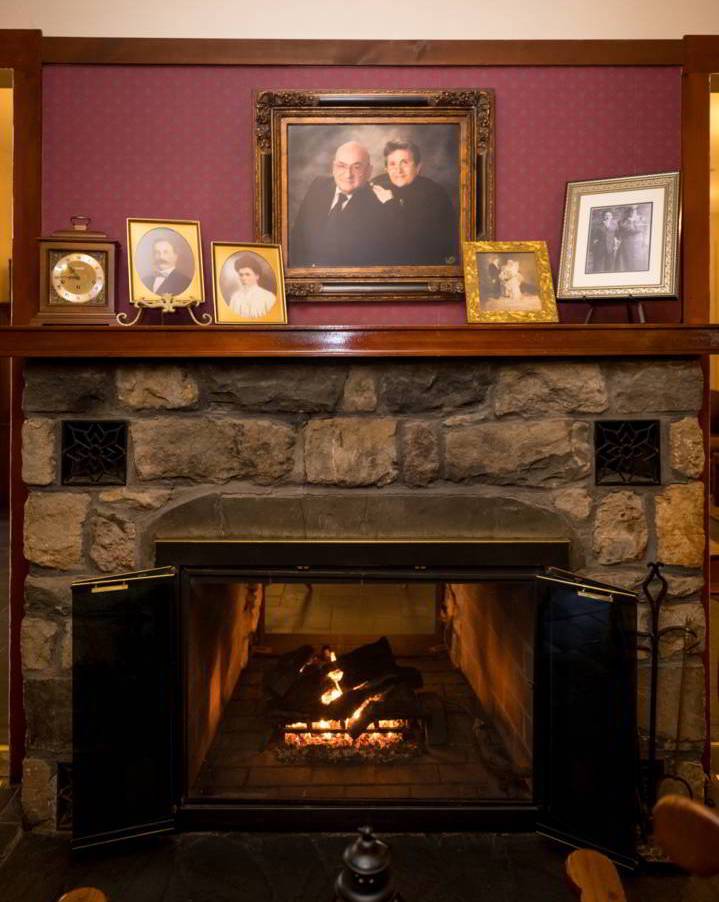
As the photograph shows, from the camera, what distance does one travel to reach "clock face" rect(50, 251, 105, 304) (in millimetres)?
1974

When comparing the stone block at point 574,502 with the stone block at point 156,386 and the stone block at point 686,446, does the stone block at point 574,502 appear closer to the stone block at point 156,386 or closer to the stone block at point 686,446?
the stone block at point 686,446

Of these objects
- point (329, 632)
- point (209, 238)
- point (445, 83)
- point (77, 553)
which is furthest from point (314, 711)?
point (445, 83)

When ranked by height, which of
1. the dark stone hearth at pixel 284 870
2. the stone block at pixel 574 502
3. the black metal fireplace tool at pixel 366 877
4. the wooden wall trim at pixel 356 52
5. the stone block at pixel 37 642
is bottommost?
the dark stone hearth at pixel 284 870

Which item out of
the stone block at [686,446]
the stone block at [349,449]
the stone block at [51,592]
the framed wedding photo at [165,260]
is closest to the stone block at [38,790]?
the stone block at [51,592]

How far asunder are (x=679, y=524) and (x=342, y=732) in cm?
116

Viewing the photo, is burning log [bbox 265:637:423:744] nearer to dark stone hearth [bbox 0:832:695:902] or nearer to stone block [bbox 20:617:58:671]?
dark stone hearth [bbox 0:832:695:902]

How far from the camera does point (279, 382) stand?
6.20 ft

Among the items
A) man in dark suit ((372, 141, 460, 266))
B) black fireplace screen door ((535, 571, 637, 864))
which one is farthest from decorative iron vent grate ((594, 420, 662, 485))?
man in dark suit ((372, 141, 460, 266))

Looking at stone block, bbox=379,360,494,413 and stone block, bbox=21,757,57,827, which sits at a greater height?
stone block, bbox=379,360,494,413

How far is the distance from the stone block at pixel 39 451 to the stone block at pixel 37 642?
16.0 inches

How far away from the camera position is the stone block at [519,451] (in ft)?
6.24

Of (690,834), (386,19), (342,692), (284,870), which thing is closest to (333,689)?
(342,692)

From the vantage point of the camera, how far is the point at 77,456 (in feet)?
6.28

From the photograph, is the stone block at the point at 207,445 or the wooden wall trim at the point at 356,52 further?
the wooden wall trim at the point at 356,52
